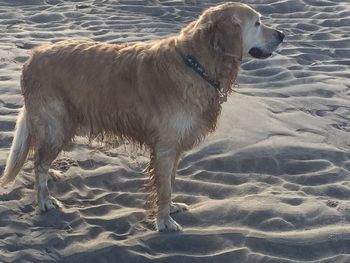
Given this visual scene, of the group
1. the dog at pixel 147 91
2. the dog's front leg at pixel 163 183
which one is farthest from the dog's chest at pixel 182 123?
the dog's front leg at pixel 163 183

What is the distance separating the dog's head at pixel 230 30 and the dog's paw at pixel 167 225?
154cm

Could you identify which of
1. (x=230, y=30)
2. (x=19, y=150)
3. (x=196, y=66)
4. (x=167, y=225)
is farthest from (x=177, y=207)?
(x=230, y=30)

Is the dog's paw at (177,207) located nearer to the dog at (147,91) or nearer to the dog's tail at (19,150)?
the dog at (147,91)

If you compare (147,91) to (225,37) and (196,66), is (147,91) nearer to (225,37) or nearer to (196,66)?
(196,66)

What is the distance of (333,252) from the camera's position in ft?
16.2

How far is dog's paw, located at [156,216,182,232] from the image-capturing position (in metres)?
5.34

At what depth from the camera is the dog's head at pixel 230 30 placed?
514cm

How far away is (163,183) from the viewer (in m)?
5.37

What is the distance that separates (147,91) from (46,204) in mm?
1440

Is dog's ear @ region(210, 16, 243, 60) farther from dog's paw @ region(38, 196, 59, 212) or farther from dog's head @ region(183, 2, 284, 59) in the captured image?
dog's paw @ region(38, 196, 59, 212)

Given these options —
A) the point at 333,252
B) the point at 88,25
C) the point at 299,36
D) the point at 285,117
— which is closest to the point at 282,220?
the point at 333,252

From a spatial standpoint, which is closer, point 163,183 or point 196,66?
point 196,66

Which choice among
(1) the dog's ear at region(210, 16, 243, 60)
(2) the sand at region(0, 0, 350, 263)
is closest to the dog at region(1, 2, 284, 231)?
(1) the dog's ear at region(210, 16, 243, 60)

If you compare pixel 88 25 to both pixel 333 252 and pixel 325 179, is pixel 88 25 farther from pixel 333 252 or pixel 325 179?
pixel 333 252
